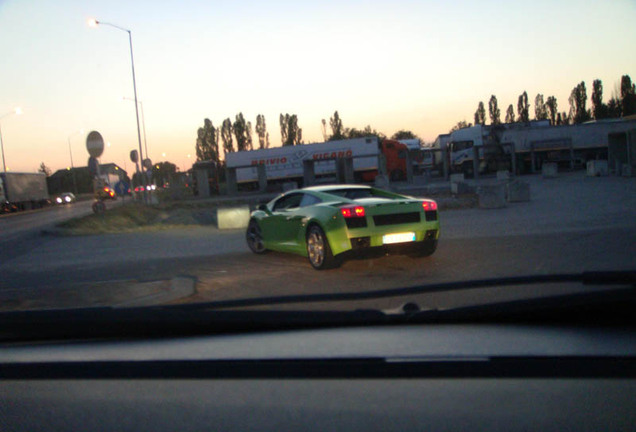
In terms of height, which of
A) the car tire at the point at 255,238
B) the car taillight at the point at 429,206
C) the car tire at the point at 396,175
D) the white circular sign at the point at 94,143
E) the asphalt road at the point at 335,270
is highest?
the white circular sign at the point at 94,143

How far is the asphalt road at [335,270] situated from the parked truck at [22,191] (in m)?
34.2

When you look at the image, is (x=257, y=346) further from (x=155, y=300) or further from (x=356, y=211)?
(x=356, y=211)

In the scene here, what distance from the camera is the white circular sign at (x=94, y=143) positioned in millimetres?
13836

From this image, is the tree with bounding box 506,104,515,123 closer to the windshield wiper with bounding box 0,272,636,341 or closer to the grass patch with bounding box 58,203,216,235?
the grass patch with bounding box 58,203,216,235

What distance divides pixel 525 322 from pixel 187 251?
30.7 feet

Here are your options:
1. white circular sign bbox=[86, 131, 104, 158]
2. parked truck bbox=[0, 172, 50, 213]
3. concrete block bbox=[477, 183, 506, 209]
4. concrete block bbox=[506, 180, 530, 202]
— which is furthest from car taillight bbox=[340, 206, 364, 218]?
parked truck bbox=[0, 172, 50, 213]

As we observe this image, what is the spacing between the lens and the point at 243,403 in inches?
87.2

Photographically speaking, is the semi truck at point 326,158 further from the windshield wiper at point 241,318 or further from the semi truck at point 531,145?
the windshield wiper at point 241,318

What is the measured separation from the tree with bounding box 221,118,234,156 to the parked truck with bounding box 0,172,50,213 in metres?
32.2


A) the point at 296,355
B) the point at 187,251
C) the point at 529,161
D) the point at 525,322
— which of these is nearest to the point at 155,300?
the point at 296,355

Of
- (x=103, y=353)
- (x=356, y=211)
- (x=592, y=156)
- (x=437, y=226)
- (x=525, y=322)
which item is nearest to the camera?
(x=103, y=353)

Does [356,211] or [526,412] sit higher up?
[356,211]

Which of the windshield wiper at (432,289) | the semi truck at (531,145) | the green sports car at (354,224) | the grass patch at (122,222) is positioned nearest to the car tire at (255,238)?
the green sports car at (354,224)

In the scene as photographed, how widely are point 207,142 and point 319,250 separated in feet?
256
